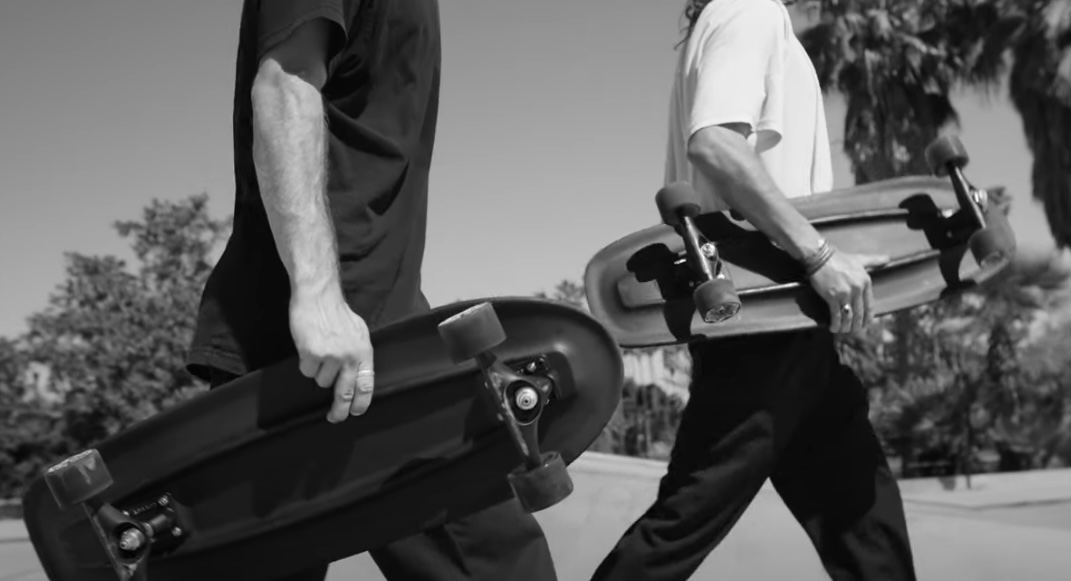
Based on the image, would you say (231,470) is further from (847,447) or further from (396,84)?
(847,447)

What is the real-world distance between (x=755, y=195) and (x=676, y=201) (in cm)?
19

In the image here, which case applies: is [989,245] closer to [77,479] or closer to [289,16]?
[289,16]

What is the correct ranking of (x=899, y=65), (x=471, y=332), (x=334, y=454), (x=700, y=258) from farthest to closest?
(x=899, y=65), (x=700, y=258), (x=334, y=454), (x=471, y=332)

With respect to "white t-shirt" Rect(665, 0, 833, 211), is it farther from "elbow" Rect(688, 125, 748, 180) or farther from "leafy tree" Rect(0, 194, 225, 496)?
"leafy tree" Rect(0, 194, 225, 496)

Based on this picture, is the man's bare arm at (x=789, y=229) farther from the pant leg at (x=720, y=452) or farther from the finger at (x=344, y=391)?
the finger at (x=344, y=391)

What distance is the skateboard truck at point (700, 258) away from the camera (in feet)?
5.99

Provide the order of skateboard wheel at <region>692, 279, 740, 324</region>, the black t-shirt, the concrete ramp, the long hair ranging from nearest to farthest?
the black t-shirt → skateboard wheel at <region>692, 279, 740, 324</region> → the long hair → the concrete ramp

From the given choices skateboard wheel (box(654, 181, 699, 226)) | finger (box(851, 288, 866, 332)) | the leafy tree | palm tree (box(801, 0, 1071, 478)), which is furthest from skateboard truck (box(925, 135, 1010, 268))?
the leafy tree

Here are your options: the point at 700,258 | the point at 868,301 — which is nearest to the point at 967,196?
the point at 868,301

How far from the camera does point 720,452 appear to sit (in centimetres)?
188

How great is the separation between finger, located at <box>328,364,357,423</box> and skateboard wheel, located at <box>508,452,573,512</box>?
9.9 inches

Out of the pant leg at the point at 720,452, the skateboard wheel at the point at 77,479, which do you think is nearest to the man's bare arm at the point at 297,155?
the skateboard wheel at the point at 77,479

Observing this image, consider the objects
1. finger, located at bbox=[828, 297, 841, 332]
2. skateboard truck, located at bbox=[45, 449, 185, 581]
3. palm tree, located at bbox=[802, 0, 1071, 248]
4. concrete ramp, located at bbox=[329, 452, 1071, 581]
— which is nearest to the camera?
skateboard truck, located at bbox=[45, 449, 185, 581]

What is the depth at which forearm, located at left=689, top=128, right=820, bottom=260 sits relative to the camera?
6.41ft
